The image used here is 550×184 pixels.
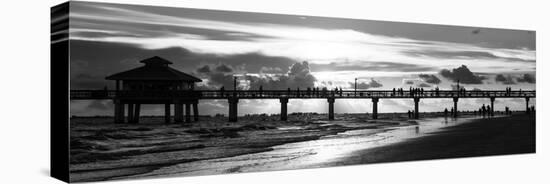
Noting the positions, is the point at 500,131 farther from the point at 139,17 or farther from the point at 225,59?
the point at 139,17

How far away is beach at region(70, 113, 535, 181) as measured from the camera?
15.0 meters

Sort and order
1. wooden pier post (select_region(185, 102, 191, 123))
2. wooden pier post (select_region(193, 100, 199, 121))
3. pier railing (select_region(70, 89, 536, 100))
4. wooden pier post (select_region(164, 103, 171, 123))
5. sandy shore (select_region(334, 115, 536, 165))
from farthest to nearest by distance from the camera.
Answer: sandy shore (select_region(334, 115, 536, 165))
wooden pier post (select_region(193, 100, 199, 121))
wooden pier post (select_region(185, 102, 191, 123))
wooden pier post (select_region(164, 103, 171, 123))
pier railing (select_region(70, 89, 536, 100))

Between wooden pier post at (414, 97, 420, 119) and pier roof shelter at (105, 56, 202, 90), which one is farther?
wooden pier post at (414, 97, 420, 119)

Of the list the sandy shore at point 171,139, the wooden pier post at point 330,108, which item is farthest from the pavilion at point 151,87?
the wooden pier post at point 330,108

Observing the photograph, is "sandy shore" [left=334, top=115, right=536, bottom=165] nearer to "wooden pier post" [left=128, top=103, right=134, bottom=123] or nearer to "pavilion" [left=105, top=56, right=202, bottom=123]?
"pavilion" [left=105, top=56, right=202, bottom=123]

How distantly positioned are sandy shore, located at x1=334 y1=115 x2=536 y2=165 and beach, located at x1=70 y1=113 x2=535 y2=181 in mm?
27

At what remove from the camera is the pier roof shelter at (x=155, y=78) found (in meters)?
15.5

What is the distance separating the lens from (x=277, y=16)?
17.2 meters

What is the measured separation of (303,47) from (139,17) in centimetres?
415

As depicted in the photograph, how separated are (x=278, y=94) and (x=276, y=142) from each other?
1.15m

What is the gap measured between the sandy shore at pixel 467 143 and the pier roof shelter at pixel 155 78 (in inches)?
163

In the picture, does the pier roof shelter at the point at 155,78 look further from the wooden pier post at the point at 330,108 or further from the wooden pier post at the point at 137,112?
the wooden pier post at the point at 330,108

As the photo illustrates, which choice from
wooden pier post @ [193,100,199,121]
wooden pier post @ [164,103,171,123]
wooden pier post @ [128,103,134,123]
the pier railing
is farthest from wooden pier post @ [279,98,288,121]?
wooden pier post @ [128,103,134,123]

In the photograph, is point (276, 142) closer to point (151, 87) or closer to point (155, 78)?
point (151, 87)
